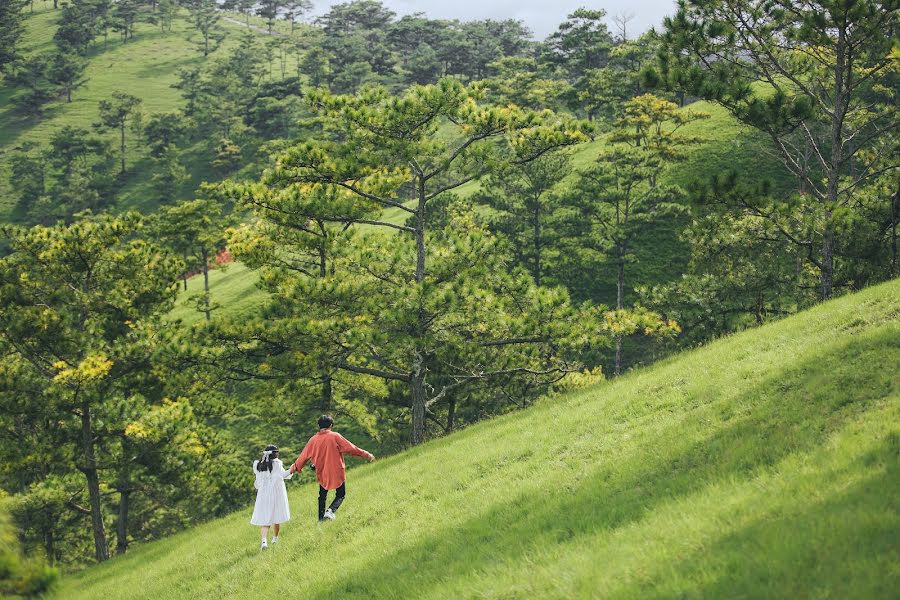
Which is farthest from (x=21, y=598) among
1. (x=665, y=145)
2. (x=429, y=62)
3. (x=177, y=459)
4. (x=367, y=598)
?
(x=429, y=62)

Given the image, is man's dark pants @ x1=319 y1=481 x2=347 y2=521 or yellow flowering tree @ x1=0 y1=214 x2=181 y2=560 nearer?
man's dark pants @ x1=319 y1=481 x2=347 y2=521

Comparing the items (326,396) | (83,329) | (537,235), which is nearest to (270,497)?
(326,396)

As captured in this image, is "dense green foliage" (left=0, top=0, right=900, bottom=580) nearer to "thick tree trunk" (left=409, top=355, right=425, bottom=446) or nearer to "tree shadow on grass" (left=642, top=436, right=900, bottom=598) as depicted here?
"thick tree trunk" (left=409, top=355, right=425, bottom=446)

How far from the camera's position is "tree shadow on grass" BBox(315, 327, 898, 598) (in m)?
7.23

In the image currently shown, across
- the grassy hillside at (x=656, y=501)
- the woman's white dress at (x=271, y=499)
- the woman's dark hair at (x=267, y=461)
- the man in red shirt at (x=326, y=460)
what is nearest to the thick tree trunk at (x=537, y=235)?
the grassy hillside at (x=656, y=501)

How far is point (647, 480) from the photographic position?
8.15 meters

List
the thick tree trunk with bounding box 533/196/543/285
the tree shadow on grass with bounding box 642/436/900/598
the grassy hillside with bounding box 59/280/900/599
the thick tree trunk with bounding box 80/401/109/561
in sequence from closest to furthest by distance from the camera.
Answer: the tree shadow on grass with bounding box 642/436/900/598 → the grassy hillside with bounding box 59/280/900/599 → the thick tree trunk with bounding box 80/401/109/561 → the thick tree trunk with bounding box 533/196/543/285

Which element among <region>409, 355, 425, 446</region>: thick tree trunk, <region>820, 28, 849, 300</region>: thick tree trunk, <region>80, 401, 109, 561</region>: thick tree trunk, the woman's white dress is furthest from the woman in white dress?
<region>820, 28, 849, 300</region>: thick tree trunk

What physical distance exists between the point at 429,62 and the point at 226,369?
114 m

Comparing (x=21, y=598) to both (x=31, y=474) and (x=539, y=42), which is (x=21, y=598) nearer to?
(x=31, y=474)

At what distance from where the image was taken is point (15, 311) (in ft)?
66.5

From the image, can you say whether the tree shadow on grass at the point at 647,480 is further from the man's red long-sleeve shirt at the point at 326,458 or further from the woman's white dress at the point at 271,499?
the woman's white dress at the point at 271,499

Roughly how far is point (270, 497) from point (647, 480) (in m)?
7.08

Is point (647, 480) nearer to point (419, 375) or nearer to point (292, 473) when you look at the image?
point (292, 473)
